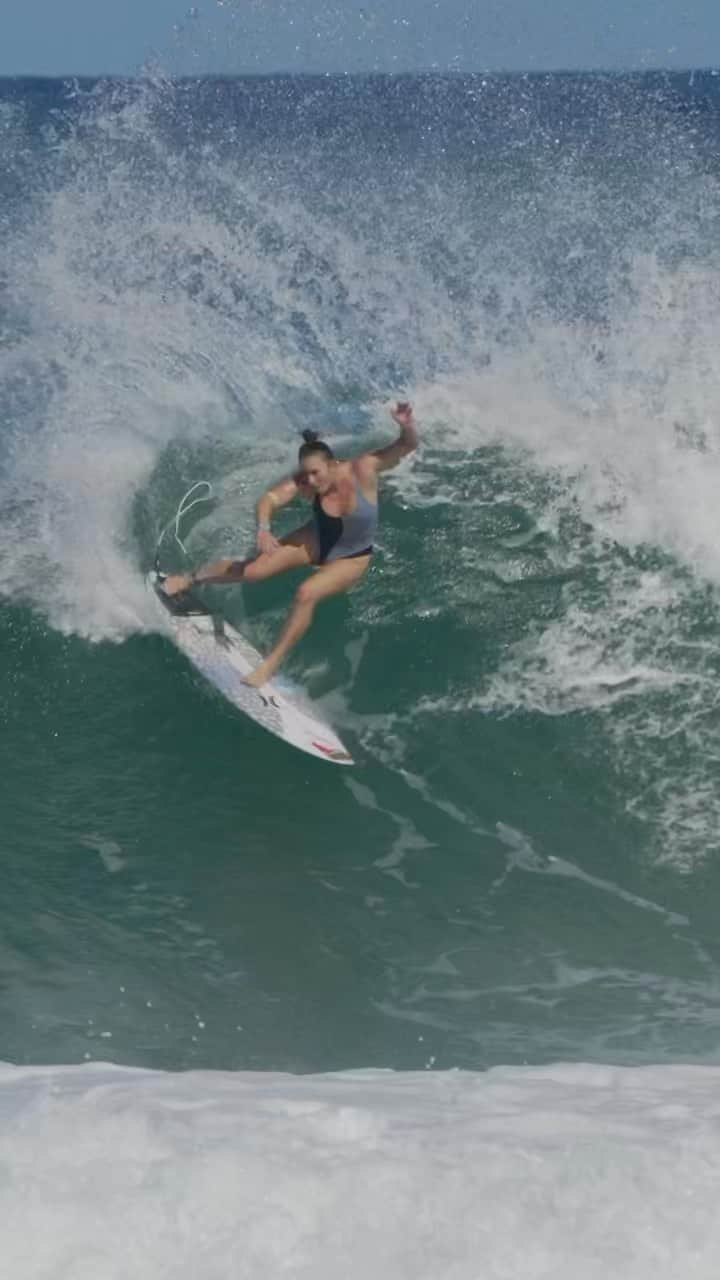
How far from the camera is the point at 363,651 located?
7.29 metres

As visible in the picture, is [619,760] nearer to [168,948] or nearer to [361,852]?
[361,852]

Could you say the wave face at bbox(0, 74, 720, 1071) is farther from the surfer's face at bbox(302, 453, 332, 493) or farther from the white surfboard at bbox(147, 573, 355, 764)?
the surfer's face at bbox(302, 453, 332, 493)

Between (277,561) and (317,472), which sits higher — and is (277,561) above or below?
below

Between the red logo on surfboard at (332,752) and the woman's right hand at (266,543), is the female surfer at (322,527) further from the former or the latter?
the red logo on surfboard at (332,752)

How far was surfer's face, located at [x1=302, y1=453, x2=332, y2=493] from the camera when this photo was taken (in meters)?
6.16

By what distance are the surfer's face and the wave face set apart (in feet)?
4.05

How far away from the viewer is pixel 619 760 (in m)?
6.45

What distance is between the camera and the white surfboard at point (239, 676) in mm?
6672

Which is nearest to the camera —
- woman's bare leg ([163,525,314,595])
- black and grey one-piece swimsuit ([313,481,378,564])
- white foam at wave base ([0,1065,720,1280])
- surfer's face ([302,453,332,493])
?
white foam at wave base ([0,1065,720,1280])

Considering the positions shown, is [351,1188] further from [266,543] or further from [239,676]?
[239,676]

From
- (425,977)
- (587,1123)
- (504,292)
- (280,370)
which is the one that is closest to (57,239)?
(280,370)

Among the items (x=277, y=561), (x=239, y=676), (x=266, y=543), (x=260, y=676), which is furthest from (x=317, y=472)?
(x=239, y=676)

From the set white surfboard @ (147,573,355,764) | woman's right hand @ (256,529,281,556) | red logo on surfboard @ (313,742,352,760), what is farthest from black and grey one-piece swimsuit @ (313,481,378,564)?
red logo on surfboard @ (313,742,352,760)

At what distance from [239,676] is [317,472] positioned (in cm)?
123
